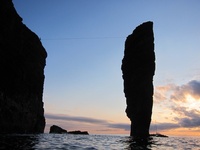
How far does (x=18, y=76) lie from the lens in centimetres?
7538

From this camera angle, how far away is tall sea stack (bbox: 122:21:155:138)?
3051 inches

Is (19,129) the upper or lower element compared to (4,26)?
lower

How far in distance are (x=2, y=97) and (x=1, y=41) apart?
50.5ft

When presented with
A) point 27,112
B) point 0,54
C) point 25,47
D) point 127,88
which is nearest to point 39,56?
point 25,47

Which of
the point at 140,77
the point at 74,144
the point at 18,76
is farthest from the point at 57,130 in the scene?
the point at 74,144

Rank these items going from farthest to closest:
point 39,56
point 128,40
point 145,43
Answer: point 39,56 → point 128,40 → point 145,43

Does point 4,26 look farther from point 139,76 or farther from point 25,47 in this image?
point 139,76

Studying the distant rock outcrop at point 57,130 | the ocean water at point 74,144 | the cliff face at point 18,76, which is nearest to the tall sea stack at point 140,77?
the cliff face at point 18,76

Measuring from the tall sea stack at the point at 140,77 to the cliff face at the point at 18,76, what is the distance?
35666mm

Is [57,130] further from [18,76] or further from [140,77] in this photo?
[140,77]

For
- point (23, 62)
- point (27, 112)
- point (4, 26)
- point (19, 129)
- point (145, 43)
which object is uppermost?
point (145, 43)

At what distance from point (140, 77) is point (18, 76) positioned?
41823 mm

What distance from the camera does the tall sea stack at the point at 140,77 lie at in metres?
77.5

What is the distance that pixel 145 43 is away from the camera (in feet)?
274
